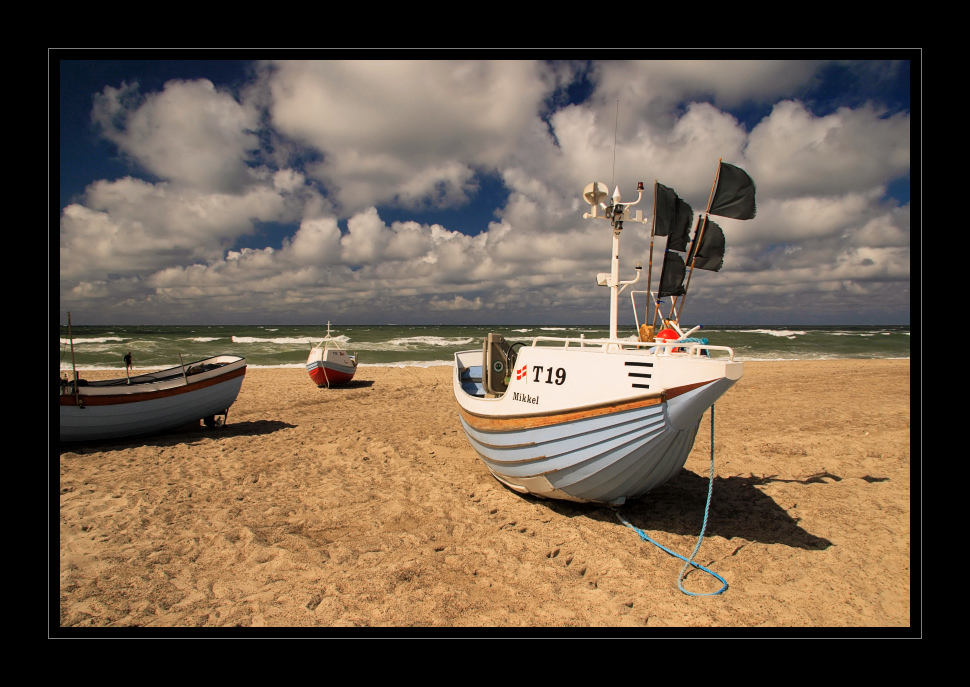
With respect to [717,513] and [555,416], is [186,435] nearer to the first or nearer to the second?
[555,416]

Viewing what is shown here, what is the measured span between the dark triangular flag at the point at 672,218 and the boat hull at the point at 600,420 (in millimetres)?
1736

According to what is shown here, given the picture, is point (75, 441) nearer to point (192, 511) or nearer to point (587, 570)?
point (192, 511)

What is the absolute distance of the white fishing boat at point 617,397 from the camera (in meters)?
3.42

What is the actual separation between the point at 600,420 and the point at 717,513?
224cm

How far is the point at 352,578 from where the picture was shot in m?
3.59

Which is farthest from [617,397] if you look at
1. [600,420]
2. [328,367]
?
[328,367]

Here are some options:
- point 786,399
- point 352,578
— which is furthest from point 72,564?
point 786,399

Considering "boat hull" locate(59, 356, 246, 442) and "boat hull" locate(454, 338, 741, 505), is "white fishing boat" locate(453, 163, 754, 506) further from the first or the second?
"boat hull" locate(59, 356, 246, 442)

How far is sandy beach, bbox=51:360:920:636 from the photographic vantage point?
3203 mm

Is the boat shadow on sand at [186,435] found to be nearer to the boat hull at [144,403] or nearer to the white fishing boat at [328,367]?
the boat hull at [144,403]

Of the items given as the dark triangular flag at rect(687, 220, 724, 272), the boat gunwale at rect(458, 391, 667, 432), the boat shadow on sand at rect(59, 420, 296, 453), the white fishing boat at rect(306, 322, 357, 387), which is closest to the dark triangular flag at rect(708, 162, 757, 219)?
the dark triangular flag at rect(687, 220, 724, 272)

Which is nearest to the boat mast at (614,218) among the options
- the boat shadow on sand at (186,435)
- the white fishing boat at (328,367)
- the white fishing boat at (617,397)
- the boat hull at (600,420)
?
the white fishing boat at (617,397)
